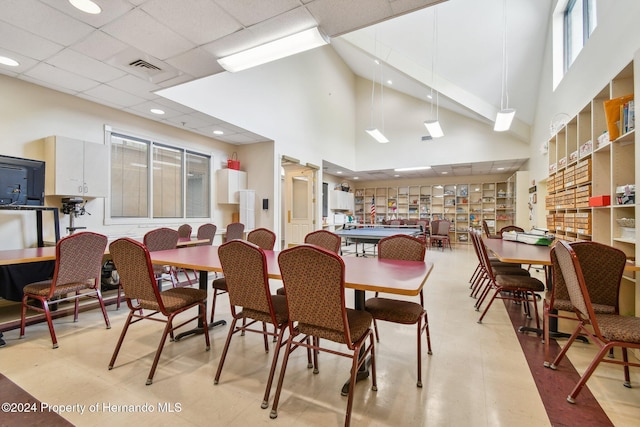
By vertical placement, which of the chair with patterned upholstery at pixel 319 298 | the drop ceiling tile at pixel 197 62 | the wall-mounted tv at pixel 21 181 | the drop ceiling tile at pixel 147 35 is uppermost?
the drop ceiling tile at pixel 197 62

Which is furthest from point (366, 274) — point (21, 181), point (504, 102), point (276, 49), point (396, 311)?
point (504, 102)

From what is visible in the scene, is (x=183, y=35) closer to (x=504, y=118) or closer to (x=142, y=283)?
(x=142, y=283)

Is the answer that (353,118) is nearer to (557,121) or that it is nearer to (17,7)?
(557,121)

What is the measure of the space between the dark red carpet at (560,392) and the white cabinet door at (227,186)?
18.2ft

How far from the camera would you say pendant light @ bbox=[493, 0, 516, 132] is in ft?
16.7

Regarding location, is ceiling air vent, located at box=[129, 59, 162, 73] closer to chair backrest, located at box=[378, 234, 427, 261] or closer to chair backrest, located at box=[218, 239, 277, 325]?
chair backrest, located at box=[218, 239, 277, 325]

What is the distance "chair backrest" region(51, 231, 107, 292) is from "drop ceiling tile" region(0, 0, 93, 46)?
188 centimetres

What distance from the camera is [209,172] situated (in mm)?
6227

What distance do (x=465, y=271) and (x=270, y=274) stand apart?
519cm

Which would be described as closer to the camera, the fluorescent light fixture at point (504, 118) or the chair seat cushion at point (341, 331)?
the chair seat cushion at point (341, 331)

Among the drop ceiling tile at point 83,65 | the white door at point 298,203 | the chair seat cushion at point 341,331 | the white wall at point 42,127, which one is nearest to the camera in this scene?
the chair seat cushion at point 341,331

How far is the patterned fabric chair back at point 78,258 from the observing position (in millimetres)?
2537

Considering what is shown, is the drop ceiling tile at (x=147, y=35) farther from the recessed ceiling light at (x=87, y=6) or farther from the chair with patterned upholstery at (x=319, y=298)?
the chair with patterned upholstery at (x=319, y=298)

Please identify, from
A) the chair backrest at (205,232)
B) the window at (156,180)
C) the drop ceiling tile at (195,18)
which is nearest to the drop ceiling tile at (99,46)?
the drop ceiling tile at (195,18)
